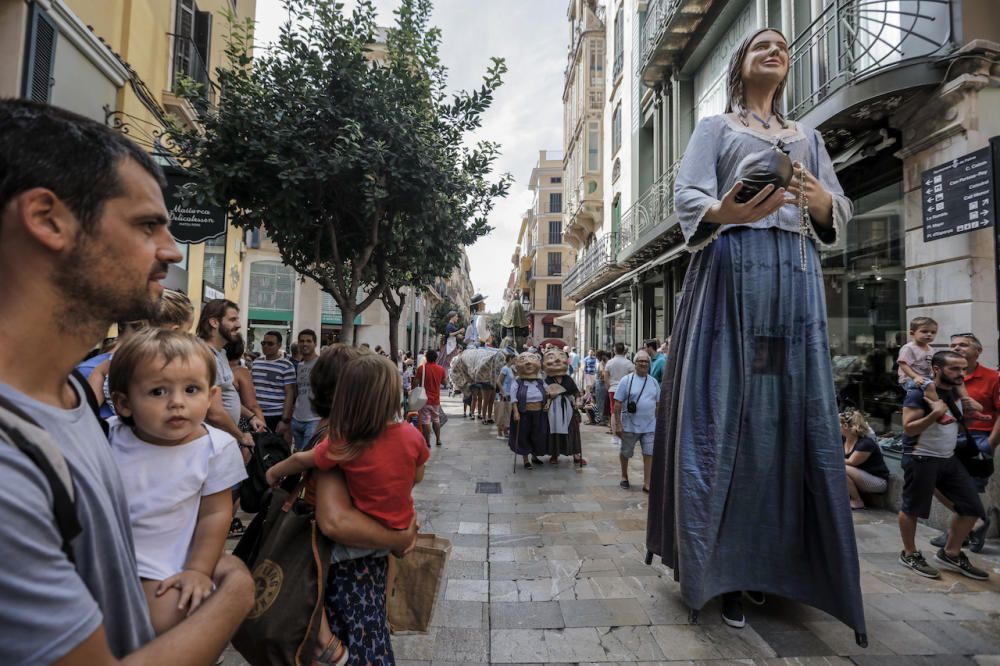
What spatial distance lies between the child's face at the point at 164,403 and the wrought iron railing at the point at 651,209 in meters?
11.1

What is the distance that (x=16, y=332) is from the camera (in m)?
0.75

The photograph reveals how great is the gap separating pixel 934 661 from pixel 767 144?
257 centimetres

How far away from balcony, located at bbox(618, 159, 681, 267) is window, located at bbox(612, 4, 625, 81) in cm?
591

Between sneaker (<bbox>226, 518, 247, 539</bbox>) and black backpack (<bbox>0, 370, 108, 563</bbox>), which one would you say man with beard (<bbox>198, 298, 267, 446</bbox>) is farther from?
A: black backpack (<bbox>0, 370, 108, 563</bbox>)

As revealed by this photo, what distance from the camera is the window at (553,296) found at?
48688 mm

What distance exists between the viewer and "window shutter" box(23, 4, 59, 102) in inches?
220

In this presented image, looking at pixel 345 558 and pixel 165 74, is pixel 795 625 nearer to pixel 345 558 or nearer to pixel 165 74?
pixel 345 558

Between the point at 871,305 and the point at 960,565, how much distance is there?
4245 millimetres

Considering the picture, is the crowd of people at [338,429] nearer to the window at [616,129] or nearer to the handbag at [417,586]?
the handbag at [417,586]

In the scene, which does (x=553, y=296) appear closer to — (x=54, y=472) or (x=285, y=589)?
(x=285, y=589)

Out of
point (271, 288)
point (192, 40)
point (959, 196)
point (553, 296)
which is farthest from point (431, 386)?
point (553, 296)

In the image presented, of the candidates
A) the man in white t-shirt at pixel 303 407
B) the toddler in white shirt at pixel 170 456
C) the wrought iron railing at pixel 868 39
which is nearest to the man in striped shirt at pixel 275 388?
the man in white t-shirt at pixel 303 407

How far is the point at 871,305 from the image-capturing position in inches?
272

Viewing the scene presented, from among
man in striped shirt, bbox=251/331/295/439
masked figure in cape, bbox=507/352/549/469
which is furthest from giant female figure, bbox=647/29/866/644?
masked figure in cape, bbox=507/352/549/469
